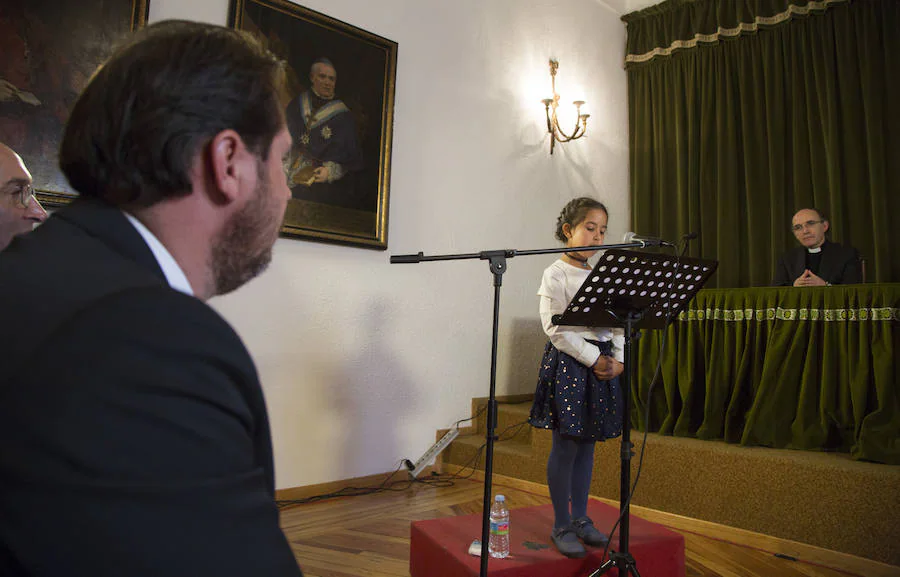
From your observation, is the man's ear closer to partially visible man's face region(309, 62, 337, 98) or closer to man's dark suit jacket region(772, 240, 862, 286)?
partially visible man's face region(309, 62, 337, 98)

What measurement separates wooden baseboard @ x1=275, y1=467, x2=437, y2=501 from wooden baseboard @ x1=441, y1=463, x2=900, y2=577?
1.14 metres

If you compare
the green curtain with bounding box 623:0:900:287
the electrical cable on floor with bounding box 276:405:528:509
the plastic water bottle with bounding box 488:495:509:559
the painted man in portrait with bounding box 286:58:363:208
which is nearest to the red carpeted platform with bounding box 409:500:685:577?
the plastic water bottle with bounding box 488:495:509:559

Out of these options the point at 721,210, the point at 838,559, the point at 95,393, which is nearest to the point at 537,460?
the point at 838,559

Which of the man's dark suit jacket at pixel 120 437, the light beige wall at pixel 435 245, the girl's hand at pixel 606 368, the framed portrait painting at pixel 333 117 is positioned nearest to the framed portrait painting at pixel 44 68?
the light beige wall at pixel 435 245

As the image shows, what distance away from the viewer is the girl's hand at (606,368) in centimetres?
222

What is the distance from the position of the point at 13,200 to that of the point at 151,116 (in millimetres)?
1392

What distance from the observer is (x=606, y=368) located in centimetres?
223

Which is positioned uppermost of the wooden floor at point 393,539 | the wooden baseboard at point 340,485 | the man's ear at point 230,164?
the man's ear at point 230,164

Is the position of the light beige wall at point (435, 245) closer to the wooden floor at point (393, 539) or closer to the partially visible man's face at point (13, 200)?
the wooden floor at point (393, 539)

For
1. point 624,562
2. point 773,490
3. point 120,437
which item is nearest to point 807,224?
point 773,490

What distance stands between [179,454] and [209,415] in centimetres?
3

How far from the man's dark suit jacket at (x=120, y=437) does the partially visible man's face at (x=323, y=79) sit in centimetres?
312

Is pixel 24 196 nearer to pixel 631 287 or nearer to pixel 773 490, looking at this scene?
pixel 631 287

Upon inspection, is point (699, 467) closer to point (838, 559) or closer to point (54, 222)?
point (838, 559)
